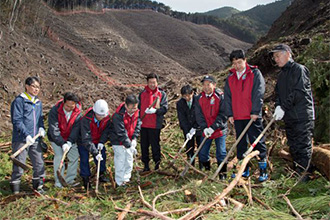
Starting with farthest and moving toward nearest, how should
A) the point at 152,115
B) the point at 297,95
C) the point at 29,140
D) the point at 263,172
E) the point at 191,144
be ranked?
the point at 191,144, the point at 152,115, the point at 29,140, the point at 263,172, the point at 297,95

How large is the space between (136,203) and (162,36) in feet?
134

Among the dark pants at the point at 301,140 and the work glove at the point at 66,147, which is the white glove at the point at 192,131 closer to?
the dark pants at the point at 301,140

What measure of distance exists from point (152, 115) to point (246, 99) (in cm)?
180

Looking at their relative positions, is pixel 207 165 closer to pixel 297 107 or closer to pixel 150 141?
pixel 150 141

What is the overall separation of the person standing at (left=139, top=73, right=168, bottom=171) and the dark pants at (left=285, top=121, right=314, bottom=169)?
2265 mm

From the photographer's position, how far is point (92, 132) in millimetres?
4777

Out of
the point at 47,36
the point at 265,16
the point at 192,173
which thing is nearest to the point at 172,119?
the point at 192,173

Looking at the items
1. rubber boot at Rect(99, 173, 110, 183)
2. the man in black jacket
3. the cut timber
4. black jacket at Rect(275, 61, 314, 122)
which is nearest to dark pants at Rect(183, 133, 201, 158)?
the man in black jacket

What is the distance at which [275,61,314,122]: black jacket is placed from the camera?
3.77 m

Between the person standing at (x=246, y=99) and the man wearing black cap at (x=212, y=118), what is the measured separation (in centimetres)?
28

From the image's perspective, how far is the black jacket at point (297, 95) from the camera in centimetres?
377

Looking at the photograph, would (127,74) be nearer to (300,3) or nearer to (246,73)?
(300,3)

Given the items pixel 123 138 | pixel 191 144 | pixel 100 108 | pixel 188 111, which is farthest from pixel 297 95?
pixel 100 108

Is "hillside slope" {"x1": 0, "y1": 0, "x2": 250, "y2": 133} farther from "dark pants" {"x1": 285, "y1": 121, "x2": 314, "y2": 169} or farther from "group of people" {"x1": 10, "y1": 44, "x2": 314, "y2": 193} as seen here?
"dark pants" {"x1": 285, "y1": 121, "x2": 314, "y2": 169}
